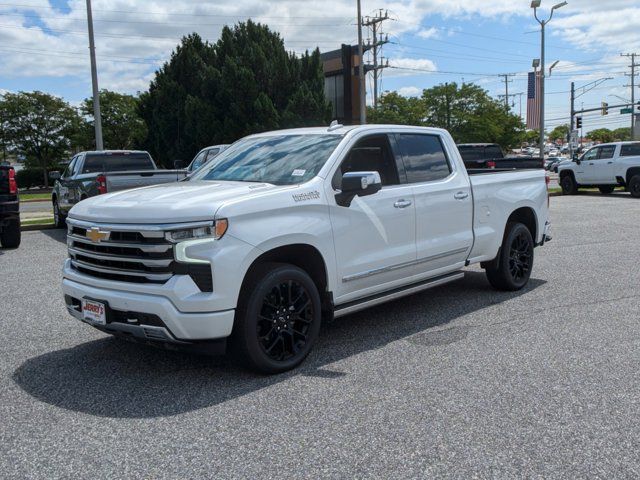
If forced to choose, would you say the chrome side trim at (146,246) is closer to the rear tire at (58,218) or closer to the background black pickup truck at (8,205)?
the background black pickup truck at (8,205)

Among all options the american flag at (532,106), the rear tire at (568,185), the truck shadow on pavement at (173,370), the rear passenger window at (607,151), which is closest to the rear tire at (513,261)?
the truck shadow on pavement at (173,370)

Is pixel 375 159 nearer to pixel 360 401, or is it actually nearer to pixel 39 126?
pixel 360 401

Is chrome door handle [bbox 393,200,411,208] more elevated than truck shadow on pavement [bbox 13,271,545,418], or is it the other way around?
chrome door handle [bbox 393,200,411,208]

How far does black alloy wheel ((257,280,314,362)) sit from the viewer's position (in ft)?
14.9

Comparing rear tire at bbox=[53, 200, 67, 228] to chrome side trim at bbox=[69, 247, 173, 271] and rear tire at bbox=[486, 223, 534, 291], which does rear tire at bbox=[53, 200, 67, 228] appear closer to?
chrome side trim at bbox=[69, 247, 173, 271]

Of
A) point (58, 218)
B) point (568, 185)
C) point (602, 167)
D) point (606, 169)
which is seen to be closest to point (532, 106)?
point (568, 185)

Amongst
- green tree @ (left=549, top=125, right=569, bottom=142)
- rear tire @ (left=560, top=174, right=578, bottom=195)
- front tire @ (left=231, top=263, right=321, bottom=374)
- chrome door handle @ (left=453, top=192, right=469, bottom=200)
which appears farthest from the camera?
green tree @ (left=549, top=125, right=569, bottom=142)

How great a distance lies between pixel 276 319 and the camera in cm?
459

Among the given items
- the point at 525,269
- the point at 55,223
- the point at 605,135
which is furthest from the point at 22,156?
the point at 605,135

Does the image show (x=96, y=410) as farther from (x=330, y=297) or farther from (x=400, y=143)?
(x=400, y=143)

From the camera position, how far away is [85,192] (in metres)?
11.7

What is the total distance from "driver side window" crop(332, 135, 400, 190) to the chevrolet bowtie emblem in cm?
209

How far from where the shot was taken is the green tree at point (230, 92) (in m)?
31.9

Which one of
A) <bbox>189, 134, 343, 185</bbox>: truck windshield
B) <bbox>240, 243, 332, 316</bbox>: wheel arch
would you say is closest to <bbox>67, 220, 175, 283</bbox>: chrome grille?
<bbox>240, 243, 332, 316</bbox>: wheel arch
